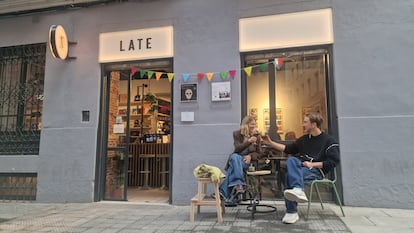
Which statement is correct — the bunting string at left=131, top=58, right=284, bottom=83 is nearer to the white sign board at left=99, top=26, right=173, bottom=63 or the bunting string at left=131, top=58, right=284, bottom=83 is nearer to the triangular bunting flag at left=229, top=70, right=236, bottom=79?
the triangular bunting flag at left=229, top=70, right=236, bottom=79

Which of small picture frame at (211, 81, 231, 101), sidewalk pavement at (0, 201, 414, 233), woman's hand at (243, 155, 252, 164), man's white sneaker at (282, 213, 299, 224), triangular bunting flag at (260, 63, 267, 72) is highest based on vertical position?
triangular bunting flag at (260, 63, 267, 72)

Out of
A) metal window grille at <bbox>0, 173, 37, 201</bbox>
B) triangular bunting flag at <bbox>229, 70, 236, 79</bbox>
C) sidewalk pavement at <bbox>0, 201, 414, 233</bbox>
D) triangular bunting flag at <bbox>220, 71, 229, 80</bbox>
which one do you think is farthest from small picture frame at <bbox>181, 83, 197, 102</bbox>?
metal window grille at <bbox>0, 173, 37, 201</bbox>

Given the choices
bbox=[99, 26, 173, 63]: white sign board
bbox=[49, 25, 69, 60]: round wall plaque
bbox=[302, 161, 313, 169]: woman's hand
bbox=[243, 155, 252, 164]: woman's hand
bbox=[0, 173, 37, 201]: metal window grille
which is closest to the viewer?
bbox=[302, 161, 313, 169]: woman's hand

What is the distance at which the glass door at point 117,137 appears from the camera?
6633 millimetres

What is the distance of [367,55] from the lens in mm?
5680

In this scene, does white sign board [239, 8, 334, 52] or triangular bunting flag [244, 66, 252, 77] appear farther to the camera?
triangular bunting flag [244, 66, 252, 77]

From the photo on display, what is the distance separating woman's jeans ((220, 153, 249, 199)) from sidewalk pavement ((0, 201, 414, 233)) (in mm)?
444

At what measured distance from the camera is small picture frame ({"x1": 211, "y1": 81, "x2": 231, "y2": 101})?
608 centimetres

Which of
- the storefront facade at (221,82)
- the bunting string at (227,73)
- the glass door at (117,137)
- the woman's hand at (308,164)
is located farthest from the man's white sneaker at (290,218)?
the glass door at (117,137)

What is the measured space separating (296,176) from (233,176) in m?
0.86

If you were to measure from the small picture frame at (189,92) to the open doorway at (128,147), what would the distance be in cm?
45

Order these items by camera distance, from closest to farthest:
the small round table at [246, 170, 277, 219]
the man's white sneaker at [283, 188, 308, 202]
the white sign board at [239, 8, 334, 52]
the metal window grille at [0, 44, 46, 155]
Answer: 1. the man's white sneaker at [283, 188, 308, 202]
2. the small round table at [246, 170, 277, 219]
3. the white sign board at [239, 8, 334, 52]
4. the metal window grille at [0, 44, 46, 155]

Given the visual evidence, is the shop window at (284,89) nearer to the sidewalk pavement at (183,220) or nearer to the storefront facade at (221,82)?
the storefront facade at (221,82)

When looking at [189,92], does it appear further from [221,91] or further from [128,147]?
[128,147]
